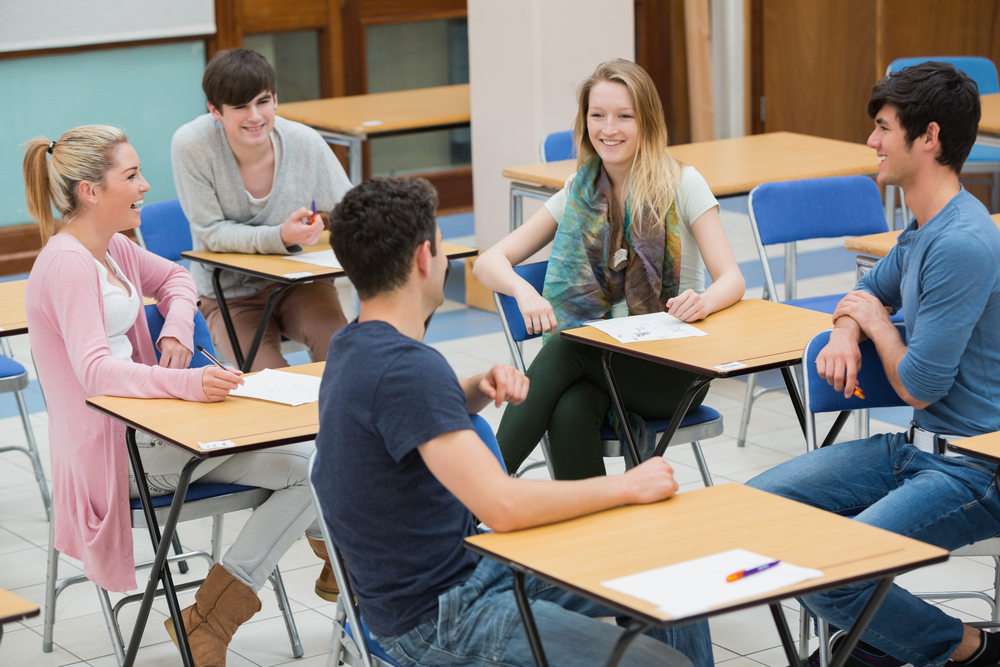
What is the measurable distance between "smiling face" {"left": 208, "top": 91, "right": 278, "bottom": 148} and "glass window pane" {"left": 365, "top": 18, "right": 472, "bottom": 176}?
4.35m

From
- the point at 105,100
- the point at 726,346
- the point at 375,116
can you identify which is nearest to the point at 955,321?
the point at 726,346

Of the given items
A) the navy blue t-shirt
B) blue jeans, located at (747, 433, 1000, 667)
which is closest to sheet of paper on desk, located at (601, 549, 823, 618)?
the navy blue t-shirt

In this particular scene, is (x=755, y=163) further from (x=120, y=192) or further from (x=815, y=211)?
(x=120, y=192)

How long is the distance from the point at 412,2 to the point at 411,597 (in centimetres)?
667

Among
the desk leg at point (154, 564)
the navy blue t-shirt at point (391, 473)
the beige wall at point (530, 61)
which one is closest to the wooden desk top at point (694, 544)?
the navy blue t-shirt at point (391, 473)

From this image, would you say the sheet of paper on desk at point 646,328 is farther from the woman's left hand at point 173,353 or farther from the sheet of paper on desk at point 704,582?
the sheet of paper on desk at point 704,582

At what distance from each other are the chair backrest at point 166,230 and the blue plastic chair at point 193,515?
46.4 inches

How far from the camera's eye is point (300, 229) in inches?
149

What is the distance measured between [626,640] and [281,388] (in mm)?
1256

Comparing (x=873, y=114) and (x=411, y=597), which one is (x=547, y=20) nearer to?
(x=873, y=114)

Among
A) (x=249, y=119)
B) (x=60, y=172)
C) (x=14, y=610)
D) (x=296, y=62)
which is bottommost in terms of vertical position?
(x=14, y=610)

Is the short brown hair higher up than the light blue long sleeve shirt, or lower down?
higher up

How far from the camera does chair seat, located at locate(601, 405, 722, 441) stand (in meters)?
3.02

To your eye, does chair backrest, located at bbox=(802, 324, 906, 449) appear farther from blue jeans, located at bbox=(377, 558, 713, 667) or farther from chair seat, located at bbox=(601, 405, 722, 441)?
blue jeans, located at bbox=(377, 558, 713, 667)
